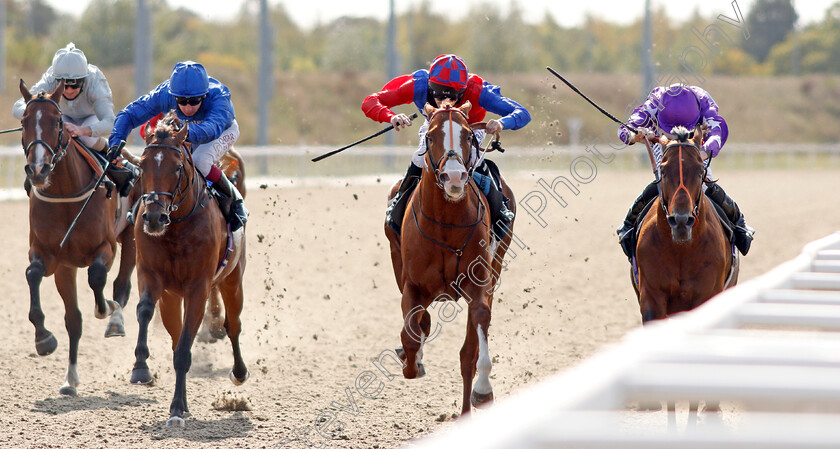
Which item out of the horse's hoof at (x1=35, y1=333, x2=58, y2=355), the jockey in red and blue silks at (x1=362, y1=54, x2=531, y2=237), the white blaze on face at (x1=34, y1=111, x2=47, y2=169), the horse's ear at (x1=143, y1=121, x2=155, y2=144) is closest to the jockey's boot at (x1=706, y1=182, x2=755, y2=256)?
the jockey in red and blue silks at (x1=362, y1=54, x2=531, y2=237)

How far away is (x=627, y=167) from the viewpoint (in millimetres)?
28125

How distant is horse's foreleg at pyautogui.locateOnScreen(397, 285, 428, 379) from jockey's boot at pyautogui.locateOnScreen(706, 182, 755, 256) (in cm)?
175

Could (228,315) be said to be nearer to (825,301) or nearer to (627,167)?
(825,301)

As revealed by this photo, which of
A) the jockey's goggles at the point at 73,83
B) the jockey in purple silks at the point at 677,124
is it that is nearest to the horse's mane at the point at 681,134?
the jockey in purple silks at the point at 677,124

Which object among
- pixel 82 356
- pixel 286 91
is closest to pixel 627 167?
pixel 286 91

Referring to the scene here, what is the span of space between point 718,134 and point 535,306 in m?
3.73

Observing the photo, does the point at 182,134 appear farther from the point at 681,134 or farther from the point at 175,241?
the point at 681,134

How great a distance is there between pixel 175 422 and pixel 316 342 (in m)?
2.72

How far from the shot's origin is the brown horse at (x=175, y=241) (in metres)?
5.46

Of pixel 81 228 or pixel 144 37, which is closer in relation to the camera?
pixel 81 228

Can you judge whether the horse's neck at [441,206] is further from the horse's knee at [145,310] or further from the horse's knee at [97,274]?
the horse's knee at [97,274]

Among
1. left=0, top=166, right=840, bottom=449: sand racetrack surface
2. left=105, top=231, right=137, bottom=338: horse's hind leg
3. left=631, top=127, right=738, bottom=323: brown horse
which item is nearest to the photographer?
left=631, top=127, right=738, bottom=323: brown horse

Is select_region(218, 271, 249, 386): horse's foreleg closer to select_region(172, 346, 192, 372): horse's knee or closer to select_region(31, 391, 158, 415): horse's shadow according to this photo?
select_region(31, 391, 158, 415): horse's shadow

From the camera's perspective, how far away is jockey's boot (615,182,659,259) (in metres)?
6.00
